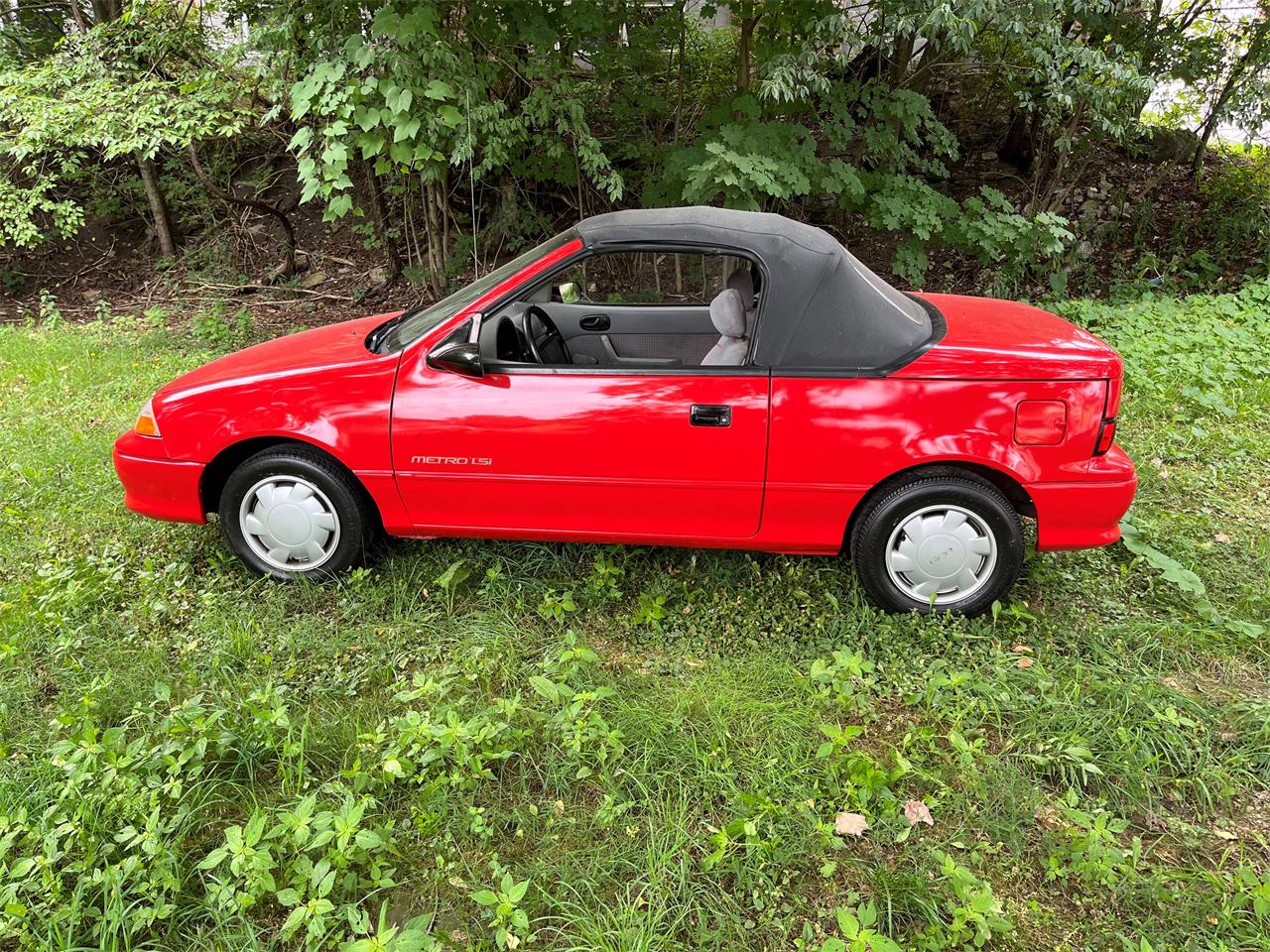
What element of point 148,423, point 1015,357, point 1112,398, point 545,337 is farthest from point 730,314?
point 148,423

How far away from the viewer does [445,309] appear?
3.71 meters

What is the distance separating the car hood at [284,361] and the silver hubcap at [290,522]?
47 centimetres

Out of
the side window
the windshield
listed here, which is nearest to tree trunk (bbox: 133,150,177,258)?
the side window

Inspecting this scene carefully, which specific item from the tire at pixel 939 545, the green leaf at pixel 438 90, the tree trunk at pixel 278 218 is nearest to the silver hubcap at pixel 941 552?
the tire at pixel 939 545

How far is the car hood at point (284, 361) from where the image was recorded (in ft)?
12.1

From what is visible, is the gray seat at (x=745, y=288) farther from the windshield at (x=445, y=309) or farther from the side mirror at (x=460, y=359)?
the side mirror at (x=460, y=359)

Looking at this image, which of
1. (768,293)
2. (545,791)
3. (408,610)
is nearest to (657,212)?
(768,293)

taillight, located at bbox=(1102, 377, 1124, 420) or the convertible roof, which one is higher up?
the convertible roof

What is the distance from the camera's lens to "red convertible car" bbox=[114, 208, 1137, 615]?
3318 mm

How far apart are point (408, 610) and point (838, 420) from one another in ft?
6.43

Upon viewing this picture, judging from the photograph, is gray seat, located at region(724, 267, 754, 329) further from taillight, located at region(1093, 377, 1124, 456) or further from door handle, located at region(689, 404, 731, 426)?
taillight, located at region(1093, 377, 1124, 456)

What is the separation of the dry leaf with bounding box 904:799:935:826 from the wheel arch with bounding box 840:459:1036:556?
117 centimetres

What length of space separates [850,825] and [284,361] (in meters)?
2.98

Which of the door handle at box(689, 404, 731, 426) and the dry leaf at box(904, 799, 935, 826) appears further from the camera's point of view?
the door handle at box(689, 404, 731, 426)
